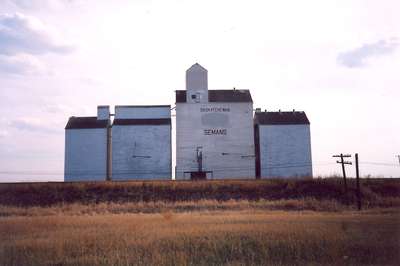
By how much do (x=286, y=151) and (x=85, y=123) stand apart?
A: 2488cm

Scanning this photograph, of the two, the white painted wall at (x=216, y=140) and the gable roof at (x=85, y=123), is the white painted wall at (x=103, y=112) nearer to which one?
the gable roof at (x=85, y=123)

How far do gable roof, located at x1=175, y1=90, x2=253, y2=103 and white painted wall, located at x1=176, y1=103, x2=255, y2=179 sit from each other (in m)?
0.77

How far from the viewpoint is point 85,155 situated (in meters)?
61.3

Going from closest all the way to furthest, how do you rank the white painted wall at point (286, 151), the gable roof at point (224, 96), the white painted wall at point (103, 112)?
the white painted wall at point (286, 151) < the white painted wall at point (103, 112) < the gable roof at point (224, 96)

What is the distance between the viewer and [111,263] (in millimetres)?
13320

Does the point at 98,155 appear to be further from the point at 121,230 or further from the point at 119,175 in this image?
the point at 121,230

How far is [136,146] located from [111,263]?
48.4 metres

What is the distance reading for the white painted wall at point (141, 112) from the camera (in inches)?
2474

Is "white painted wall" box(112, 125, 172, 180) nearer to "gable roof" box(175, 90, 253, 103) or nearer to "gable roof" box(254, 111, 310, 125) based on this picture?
"gable roof" box(175, 90, 253, 103)

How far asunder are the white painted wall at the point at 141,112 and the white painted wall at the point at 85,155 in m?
3.56

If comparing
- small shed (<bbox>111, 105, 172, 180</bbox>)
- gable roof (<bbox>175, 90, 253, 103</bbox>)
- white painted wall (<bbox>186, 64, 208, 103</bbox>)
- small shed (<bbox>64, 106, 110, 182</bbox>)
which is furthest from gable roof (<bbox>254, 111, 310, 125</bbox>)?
small shed (<bbox>64, 106, 110, 182</bbox>)

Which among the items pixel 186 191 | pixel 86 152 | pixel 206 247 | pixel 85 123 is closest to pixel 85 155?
pixel 86 152

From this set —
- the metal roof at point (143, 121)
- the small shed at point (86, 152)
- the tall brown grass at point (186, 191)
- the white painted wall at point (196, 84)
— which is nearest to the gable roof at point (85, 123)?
the small shed at point (86, 152)

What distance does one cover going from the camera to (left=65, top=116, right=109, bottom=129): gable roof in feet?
205
